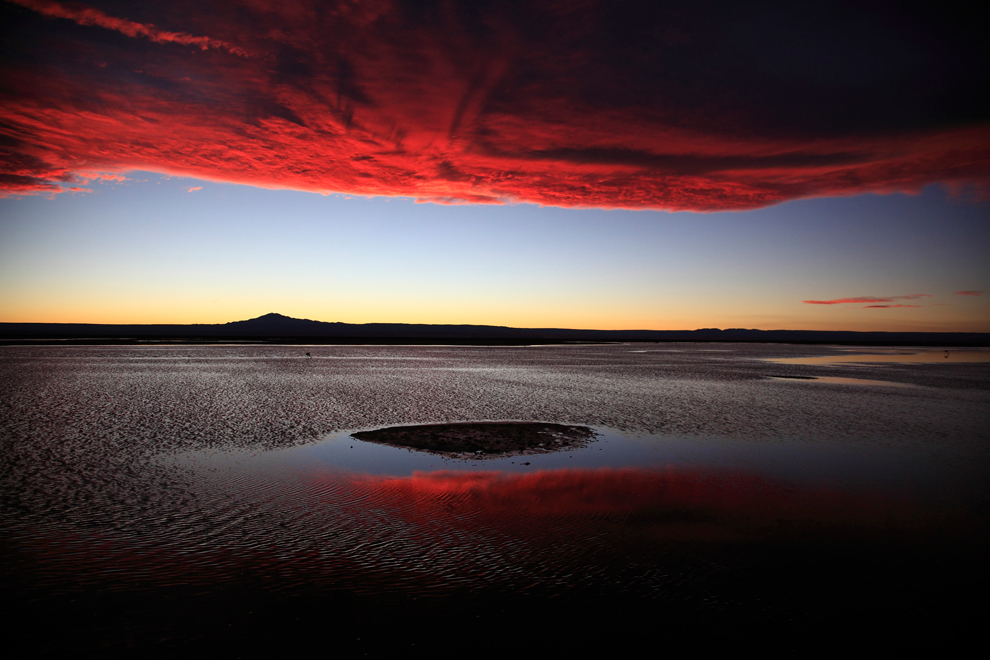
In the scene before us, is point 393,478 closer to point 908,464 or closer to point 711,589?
point 711,589

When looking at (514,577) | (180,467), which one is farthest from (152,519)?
(514,577)

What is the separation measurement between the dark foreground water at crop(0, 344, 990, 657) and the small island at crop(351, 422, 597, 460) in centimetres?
74

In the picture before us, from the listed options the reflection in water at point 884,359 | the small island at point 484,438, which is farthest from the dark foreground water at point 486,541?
the reflection in water at point 884,359

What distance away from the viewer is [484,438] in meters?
19.2

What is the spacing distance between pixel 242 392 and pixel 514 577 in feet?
93.5

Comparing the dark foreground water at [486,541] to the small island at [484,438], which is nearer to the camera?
the dark foreground water at [486,541]

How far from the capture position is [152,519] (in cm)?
1049

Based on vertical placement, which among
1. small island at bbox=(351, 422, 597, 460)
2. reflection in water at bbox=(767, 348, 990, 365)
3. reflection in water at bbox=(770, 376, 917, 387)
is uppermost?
reflection in water at bbox=(767, 348, 990, 365)

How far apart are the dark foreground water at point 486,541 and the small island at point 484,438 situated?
74 centimetres

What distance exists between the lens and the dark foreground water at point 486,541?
22.0 ft

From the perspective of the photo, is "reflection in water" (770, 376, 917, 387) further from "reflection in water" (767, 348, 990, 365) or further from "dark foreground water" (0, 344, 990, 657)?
"reflection in water" (767, 348, 990, 365)

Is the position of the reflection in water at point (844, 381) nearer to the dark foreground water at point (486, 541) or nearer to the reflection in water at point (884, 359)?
the dark foreground water at point (486, 541)

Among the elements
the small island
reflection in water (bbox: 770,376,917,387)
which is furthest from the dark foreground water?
reflection in water (bbox: 770,376,917,387)

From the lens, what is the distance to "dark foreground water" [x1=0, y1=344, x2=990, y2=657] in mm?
6707
